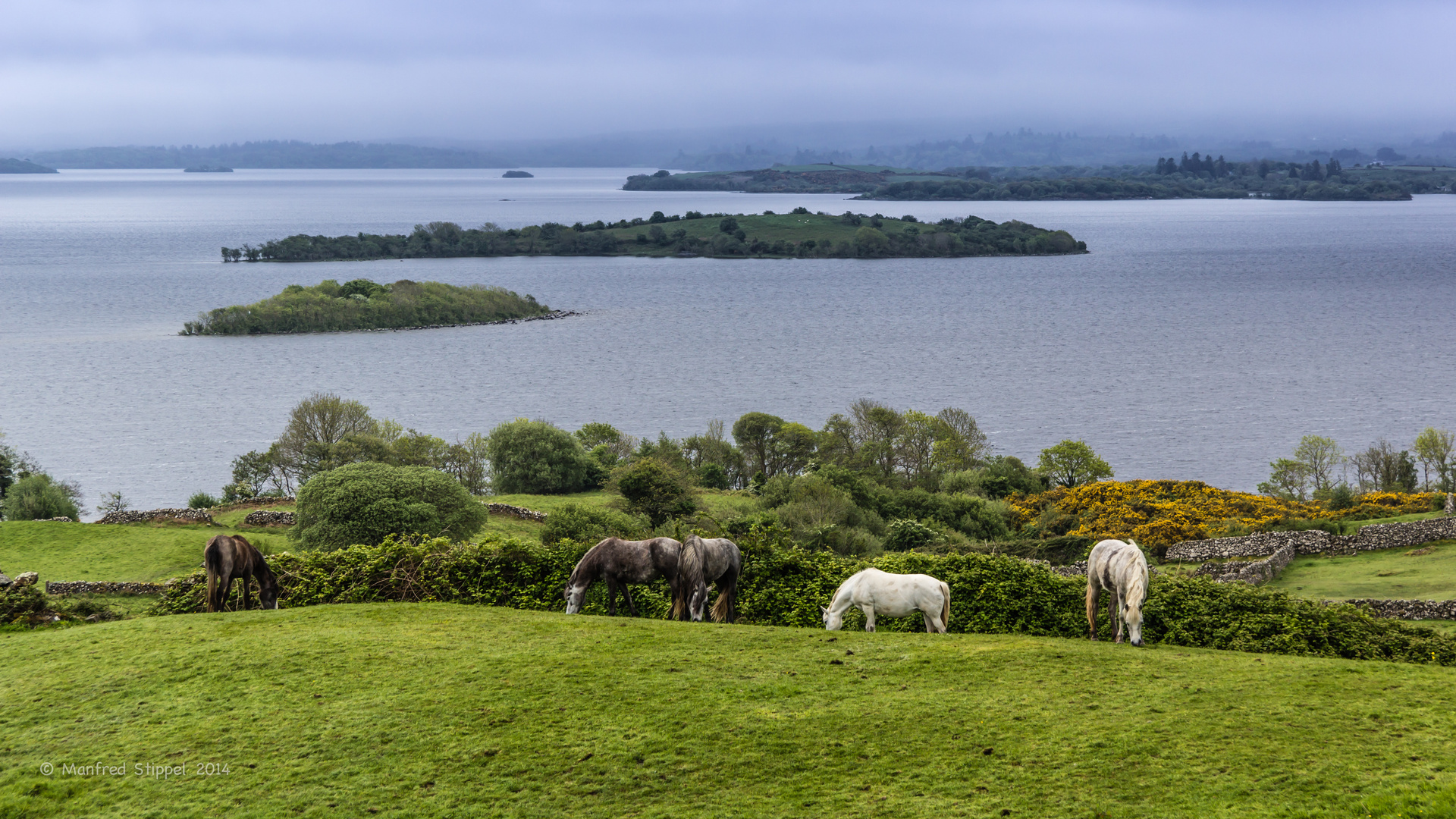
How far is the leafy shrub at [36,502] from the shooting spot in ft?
135

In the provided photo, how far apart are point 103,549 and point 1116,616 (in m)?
28.9

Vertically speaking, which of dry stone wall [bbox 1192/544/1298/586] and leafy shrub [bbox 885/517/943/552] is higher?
dry stone wall [bbox 1192/544/1298/586]

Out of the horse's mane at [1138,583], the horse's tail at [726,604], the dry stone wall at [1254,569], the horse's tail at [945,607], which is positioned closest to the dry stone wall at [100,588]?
the horse's tail at [726,604]

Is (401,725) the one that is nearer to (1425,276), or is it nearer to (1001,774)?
(1001,774)

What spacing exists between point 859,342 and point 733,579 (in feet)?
344

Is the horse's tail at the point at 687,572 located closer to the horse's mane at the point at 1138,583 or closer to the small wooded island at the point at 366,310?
the horse's mane at the point at 1138,583

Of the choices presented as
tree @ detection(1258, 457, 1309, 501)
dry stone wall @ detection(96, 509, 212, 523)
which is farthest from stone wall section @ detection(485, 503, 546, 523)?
tree @ detection(1258, 457, 1309, 501)

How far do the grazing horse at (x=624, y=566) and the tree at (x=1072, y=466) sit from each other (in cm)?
4075

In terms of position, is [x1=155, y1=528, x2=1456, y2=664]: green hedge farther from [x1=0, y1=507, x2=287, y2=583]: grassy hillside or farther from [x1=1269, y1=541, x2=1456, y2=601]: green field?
[x1=0, y1=507, x2=287, y2=583]: grassy hillside

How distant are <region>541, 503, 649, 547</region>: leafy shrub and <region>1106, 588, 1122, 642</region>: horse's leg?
1457 centimetres

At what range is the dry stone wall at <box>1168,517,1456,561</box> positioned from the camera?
30188 millimetres

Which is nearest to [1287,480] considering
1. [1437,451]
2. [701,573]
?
[1437,451]

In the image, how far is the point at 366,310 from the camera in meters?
131

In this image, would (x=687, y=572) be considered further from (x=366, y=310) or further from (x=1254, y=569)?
(x=366, y=310)
